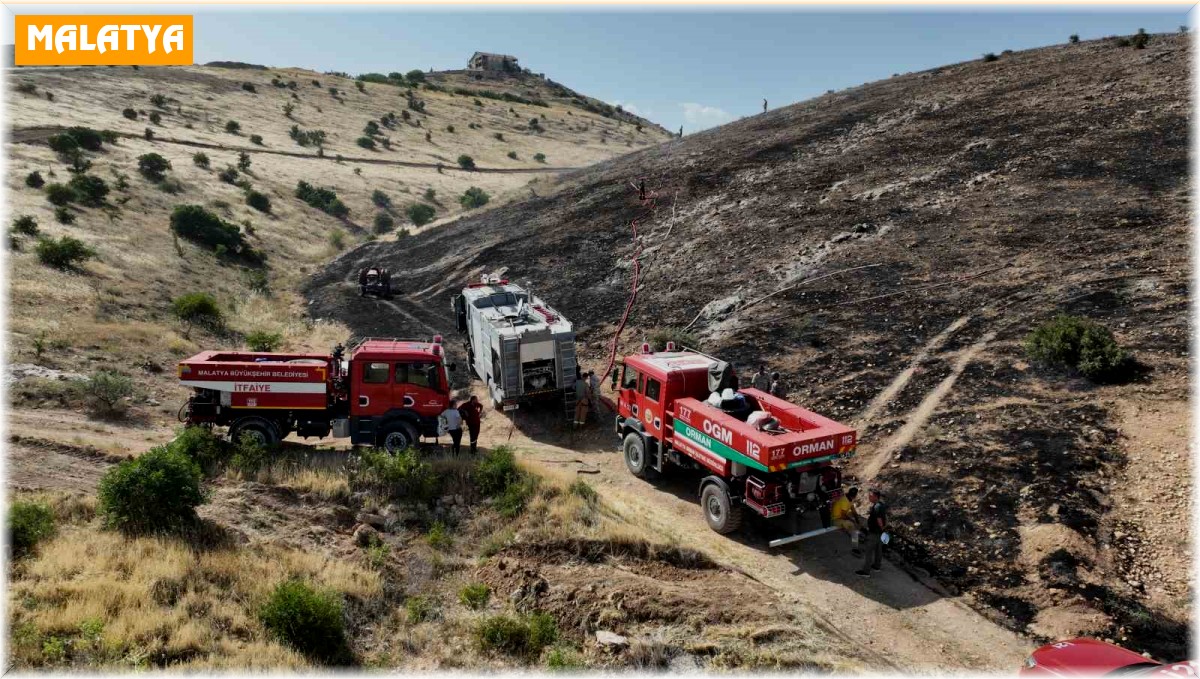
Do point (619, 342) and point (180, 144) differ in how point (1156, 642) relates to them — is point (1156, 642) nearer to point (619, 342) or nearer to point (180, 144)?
point (619, 342)

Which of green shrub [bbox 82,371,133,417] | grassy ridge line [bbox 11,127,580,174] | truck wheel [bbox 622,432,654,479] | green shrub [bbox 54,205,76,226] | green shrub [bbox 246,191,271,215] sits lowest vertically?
truck wheel [bbox 622,432,654,479]

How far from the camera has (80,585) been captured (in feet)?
32.1

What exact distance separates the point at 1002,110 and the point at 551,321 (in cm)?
3103

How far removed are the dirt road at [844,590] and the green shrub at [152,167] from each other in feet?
145

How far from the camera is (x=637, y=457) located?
17812 millimetres

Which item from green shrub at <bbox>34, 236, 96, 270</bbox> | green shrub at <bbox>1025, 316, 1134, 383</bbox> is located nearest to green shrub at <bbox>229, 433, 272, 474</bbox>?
green shrub at <bbox>34, 236, 96, 270</bbox>

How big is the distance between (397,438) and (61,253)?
20257 millimetres

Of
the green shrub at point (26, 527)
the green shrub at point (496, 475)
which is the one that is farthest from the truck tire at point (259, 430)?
the green shrub at point (26, 527)

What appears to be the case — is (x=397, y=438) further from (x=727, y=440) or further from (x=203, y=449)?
(x=727, y=440)

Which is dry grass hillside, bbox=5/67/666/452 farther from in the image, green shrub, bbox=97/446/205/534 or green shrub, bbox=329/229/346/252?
green shrub, bbox=97/446/205/534

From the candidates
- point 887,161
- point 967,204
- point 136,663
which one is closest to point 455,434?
point 136,663

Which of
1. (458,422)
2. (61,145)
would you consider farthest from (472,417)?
(61,145)

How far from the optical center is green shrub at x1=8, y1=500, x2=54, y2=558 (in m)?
10.7

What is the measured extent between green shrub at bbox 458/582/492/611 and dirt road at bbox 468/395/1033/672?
12.7 ft
